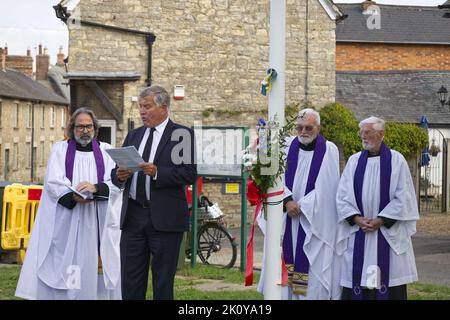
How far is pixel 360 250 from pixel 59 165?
303cm

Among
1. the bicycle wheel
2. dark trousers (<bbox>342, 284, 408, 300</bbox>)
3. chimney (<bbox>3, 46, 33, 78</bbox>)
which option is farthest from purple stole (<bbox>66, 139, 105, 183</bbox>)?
chimney (<bbox>3, 46, 33, 78</bbox>)

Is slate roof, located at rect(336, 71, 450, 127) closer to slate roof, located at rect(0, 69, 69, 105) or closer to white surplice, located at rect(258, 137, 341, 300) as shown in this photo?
slate roof, located at rect(0, 69, 69, 105)

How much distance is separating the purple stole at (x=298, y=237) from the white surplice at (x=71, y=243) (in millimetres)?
1666

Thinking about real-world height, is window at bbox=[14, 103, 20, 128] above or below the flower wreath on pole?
above

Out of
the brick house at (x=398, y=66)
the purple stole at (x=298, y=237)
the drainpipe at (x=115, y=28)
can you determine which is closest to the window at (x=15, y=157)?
the brick house at (x=398, y=66)

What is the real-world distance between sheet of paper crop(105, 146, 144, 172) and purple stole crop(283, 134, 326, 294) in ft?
5.79

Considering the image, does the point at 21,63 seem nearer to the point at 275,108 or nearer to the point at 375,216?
the point at 375,216

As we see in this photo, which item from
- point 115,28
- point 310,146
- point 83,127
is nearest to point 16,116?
point 115,28

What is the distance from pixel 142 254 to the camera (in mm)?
7441

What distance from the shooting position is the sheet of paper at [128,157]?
7.17 meters

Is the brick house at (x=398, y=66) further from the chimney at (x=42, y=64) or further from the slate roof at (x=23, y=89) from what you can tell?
the chimney at (x=42, y=64)

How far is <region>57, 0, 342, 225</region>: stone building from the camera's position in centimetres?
2220

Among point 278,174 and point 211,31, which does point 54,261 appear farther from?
point 211,31

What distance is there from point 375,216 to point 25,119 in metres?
47.0
